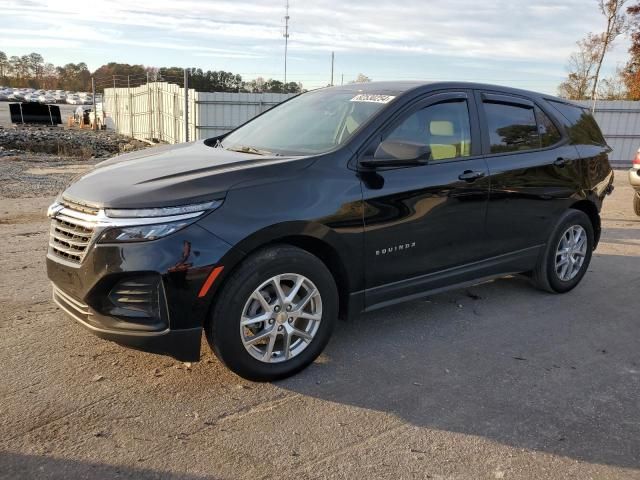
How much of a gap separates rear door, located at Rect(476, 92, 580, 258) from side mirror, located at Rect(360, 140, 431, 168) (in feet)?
3.48

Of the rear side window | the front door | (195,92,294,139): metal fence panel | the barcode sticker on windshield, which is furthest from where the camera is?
(195,92,294,139): metal fence panel

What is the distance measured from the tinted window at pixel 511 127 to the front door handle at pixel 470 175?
1.11 ft

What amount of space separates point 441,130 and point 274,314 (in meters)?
1.96

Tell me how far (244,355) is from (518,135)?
10.1 feet

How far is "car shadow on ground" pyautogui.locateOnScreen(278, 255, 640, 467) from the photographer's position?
3.16 meters

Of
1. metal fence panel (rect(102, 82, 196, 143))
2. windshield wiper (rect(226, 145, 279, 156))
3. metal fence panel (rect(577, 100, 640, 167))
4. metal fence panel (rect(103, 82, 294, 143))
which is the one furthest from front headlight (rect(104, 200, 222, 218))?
metal fence panel (rect(577, 100, 640, 167))

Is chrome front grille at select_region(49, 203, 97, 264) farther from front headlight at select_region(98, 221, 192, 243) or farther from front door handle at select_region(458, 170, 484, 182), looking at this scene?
front door handle at select_region(458, 170, 484, 182)

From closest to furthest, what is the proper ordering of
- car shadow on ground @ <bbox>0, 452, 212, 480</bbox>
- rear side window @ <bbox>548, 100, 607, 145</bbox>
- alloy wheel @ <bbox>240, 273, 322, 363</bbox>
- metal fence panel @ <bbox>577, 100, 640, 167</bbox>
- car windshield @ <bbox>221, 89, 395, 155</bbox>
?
car shadow on ground @ <bbox>0, 452, 212, 480</bbox>
alloy wheel @ <bbox>240, 273, 322, 363</bbox>
car windshield @ <bbox>221, 89, 395, 155</bbox>
rear side window @ <bbox>548, 100, 607, 145</bbox>
metal fence panel @ <bbox>577, 100, 640, 167</bbox>

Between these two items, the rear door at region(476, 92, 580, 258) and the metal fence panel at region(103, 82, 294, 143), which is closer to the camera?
the rear door at region(476, 92, 580, 258)

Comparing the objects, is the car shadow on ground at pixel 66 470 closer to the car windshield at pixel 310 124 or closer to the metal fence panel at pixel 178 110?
the car windshield at pixel 310 124

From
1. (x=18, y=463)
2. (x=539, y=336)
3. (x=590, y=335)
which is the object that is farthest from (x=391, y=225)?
(x=18, y=463)

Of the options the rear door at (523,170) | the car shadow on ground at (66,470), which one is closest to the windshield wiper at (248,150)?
the rear door at (523,170)

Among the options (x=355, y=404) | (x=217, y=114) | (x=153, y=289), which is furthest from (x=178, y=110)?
(x=355, y=404)

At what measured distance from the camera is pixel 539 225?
509cm
